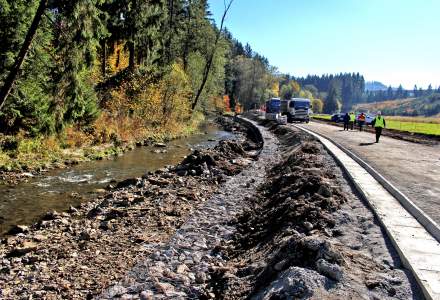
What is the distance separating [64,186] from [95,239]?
7.92 meters

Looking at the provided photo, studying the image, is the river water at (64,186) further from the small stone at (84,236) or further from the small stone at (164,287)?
the small stone at (164,287)

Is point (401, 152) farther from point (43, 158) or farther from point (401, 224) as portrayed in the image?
point (43, 158)

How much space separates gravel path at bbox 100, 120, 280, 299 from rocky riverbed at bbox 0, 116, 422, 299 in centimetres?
3

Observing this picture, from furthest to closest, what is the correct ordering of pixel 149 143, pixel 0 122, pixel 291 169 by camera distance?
pixel 149 143, pixel 0 122, pixel 291 169

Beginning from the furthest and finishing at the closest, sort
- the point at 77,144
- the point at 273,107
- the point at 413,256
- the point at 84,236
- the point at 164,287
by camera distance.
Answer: the point at 273,107, the point at 77,144, the point at 84,236, the point at 164,287, the point at 413,256

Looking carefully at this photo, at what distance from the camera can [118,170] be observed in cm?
2233

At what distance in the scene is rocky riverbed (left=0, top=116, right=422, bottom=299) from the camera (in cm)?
675

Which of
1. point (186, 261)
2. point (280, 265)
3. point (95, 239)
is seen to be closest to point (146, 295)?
point (186, 261)

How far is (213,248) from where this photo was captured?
1014cm

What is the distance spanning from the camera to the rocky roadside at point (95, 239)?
27.6 feet

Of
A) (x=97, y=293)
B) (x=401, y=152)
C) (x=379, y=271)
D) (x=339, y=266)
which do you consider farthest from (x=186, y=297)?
(x=401, y=152)

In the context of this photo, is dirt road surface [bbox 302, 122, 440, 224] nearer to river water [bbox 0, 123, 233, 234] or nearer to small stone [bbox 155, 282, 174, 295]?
small stone [bbox 155, 282, 174, 295]

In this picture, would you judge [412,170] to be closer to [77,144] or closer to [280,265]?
[280,265]

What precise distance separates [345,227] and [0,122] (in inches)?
759
